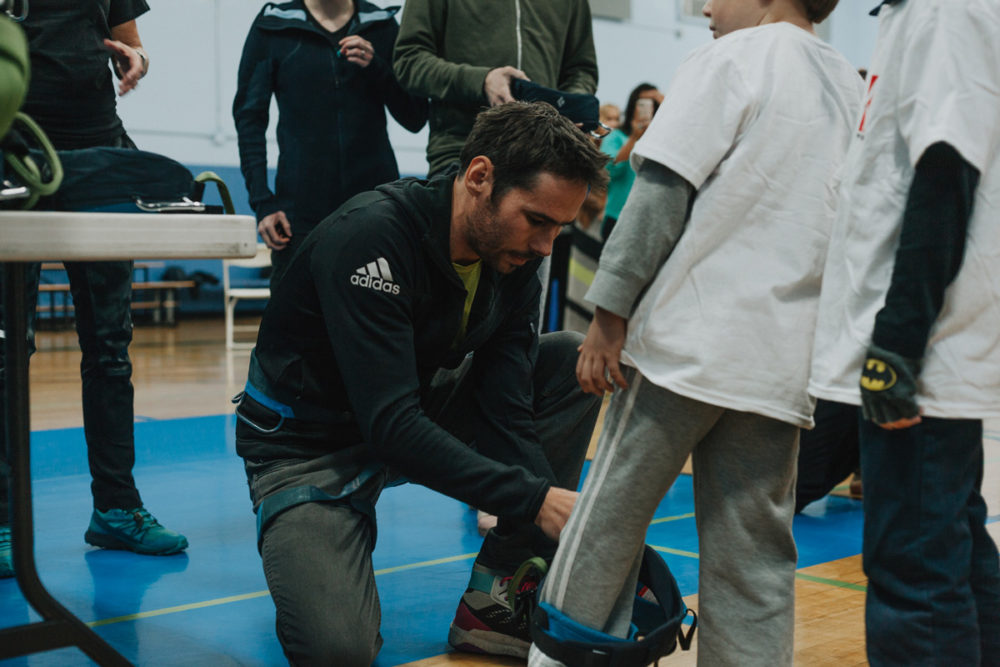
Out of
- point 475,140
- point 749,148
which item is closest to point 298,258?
point 475,140

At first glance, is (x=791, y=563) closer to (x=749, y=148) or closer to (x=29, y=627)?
(x=749, y=148)

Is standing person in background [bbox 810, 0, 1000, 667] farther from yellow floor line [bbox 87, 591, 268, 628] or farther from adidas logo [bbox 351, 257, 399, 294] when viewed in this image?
yellow floor line [bbox 87, 591, 268, 628]

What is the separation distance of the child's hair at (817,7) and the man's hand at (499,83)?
845 mm

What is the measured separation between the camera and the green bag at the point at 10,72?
0.93 meters

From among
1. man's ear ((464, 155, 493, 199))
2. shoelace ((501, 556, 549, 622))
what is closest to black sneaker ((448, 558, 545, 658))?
shoelace ((501, 556, 549, 622))

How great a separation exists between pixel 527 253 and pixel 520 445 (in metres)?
0.37

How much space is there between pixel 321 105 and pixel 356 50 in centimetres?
16

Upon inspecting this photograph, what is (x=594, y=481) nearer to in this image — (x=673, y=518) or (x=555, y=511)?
(x=555, y=511)

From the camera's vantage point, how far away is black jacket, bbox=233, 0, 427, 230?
252 cm

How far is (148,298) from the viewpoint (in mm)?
8945

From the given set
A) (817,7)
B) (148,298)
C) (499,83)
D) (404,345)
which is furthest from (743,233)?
(148,298)

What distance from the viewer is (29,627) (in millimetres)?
1517

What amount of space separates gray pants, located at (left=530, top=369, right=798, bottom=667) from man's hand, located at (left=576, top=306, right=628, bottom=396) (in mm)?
37

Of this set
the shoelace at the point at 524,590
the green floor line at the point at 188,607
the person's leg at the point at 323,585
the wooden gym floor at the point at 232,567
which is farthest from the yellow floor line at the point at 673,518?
the person's leg at the point at 323,585
